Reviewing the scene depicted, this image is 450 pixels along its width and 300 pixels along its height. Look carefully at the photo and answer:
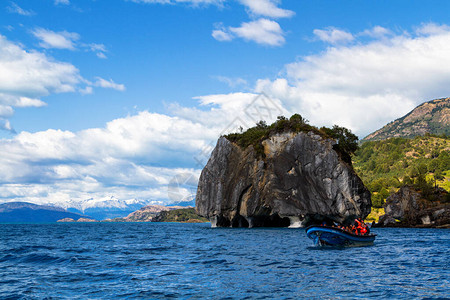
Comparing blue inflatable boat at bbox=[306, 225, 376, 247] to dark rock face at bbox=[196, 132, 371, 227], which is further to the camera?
dark rock face at bbox=[196, 132, 371, 227]

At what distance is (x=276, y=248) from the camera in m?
40.2

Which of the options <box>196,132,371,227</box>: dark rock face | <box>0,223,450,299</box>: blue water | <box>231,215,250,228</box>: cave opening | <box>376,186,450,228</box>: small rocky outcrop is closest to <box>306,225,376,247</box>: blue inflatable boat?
<box>0,223,450,299</box>: blue water

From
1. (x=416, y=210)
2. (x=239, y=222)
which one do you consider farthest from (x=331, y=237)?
(x=416, y=210)

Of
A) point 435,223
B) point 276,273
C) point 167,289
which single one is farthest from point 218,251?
point 435,223

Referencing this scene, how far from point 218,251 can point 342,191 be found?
55.5m

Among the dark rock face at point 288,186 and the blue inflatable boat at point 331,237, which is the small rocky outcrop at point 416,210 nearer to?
the dark rock face at point 288,186

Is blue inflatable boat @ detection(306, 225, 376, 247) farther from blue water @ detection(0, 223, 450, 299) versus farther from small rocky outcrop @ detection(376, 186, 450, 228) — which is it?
small rocky outcrop @ detection(376, 186, 450, 228)

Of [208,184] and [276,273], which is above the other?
[208,184]

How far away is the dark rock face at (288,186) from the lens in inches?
3435

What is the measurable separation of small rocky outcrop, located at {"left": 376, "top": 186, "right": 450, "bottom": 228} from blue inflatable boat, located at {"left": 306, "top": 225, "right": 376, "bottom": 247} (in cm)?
6617

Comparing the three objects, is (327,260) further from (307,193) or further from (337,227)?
(307,193)

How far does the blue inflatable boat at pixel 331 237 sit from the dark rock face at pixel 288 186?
144 ft

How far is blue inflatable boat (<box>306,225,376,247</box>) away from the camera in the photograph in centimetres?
4072

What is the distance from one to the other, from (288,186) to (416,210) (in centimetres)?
4504
